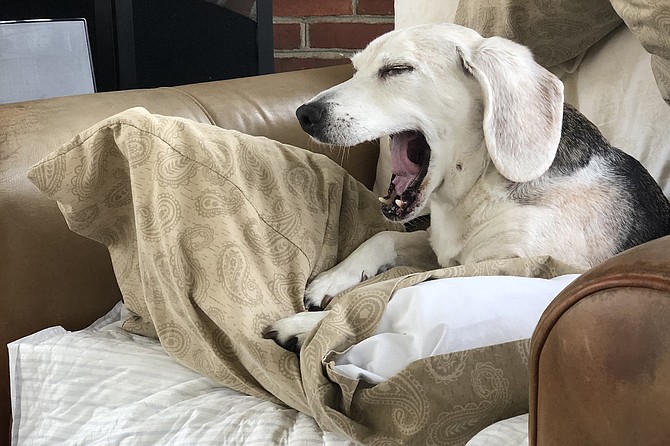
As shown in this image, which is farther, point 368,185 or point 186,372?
point 368,185

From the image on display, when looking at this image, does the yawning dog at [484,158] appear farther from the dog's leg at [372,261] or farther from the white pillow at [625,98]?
the white pillow at [625,98]

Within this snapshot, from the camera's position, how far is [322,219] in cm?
136

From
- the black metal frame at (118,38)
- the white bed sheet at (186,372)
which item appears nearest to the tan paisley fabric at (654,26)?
the white bed sheet at (186,372)

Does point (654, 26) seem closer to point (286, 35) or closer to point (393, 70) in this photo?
point (393, 70)

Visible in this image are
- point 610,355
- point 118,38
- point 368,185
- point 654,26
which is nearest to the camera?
point 610,355

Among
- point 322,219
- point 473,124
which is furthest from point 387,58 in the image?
point 322,219

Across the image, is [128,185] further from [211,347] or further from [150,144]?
[211,347]

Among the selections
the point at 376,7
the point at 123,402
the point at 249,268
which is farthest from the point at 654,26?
the point at 376,7

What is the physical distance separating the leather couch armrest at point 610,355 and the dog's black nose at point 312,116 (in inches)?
30.9

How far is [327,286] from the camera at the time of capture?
1.27m

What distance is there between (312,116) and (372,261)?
0.27 metres

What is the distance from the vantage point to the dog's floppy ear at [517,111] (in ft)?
4.09

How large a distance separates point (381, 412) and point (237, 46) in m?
1.83

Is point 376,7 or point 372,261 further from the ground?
point 376,7
